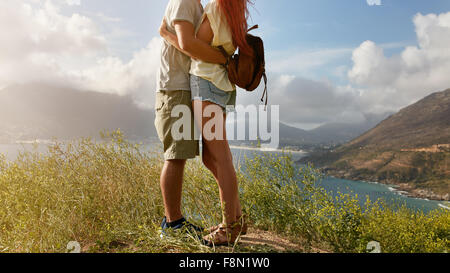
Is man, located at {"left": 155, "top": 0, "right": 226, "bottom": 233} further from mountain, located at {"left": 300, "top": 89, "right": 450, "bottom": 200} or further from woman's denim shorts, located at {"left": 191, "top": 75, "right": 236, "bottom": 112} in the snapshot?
mountain, located at {"left": 300, "top": 89, "right": 450, "bottom": 200}

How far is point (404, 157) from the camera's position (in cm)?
10275

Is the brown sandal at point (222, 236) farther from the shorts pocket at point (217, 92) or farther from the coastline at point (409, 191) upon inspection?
the coastline at point (409, 191)

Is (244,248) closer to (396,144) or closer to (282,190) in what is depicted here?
(282,190)

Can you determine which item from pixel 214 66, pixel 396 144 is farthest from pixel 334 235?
pixel 396 144

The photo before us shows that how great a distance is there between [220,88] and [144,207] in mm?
2058

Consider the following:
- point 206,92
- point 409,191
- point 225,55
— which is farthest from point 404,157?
point 206,92

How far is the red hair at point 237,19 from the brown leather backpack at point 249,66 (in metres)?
0.06

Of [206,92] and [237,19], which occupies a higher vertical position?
[237,19]

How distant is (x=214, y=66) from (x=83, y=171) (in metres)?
2.61

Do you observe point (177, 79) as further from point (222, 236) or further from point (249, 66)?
point (222, 236)

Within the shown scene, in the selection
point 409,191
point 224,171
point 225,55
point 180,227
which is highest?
point 225,55

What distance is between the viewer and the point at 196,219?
3383 millimetres

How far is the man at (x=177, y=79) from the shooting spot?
212 cm

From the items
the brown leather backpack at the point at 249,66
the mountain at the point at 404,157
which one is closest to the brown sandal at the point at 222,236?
the brown leather backpack at the point at 249,66
